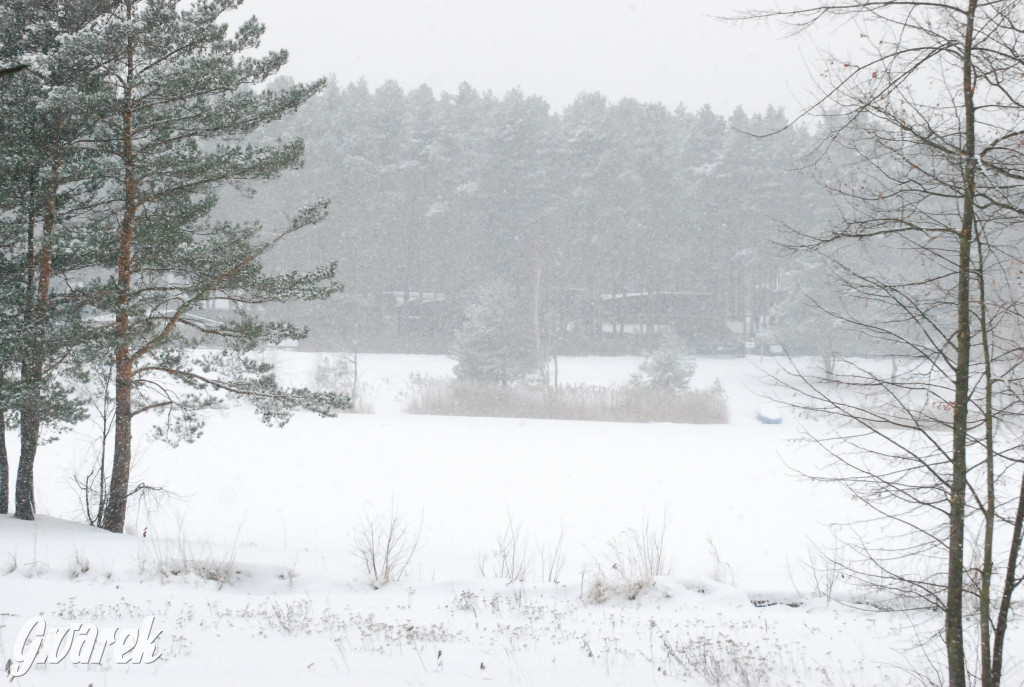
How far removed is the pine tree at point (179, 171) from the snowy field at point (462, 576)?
2.19 m

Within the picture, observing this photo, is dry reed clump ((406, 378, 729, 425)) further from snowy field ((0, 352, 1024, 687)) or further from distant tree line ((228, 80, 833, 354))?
distant tree line ((228, 80, 833, 354))

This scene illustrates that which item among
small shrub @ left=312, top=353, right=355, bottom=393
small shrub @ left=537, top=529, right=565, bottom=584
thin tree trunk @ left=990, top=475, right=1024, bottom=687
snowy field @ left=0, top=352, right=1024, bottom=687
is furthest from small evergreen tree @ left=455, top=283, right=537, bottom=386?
thin tree trunk @ left=990, top=475, right=1024, bottom=687

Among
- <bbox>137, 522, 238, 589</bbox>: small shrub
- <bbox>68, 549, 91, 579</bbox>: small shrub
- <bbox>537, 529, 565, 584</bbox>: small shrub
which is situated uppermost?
<bbox>68, 549, 91, 579</bbox>: small shrub

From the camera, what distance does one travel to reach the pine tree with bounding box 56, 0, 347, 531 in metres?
9.23

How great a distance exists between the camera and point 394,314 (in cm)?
4294

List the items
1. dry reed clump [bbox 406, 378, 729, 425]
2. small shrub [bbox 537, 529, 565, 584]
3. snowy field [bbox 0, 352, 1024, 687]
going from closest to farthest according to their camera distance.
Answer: snowy field [bbox 0, 352, 1024, 687] → small shrub [bbox 537, 529, 565, 584] → dry reed clump [bbox 406, 378, 729, 425]

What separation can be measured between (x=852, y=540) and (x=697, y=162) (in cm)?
3616

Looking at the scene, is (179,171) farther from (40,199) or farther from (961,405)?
(961,405)

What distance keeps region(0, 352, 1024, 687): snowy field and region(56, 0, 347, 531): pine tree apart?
2.19 meters

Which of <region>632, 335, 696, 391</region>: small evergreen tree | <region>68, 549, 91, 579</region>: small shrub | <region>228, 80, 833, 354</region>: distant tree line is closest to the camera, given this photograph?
<region>68, 549, 91, 579</region>: small shrub

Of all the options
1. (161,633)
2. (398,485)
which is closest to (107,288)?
(161,633)

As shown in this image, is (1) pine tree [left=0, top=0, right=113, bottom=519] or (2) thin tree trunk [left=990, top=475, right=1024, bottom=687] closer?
(2) thin tree trunk [left=990, top=475, right=1024, bottom=687]

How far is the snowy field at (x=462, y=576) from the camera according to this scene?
5.67 m

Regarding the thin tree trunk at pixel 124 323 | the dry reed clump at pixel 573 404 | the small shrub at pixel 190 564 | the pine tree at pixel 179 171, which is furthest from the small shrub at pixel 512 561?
the dry reed clump at pixel 573 404
